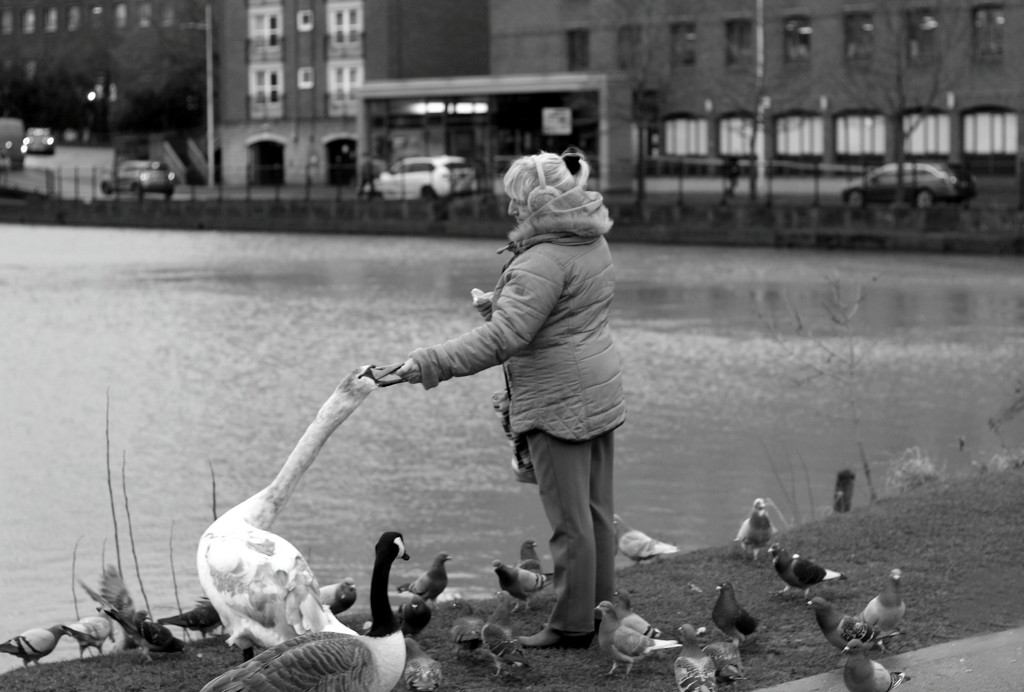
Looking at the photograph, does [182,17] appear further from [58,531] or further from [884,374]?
[58,531]

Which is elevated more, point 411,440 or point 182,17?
point 182,17

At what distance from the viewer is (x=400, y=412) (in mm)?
18094

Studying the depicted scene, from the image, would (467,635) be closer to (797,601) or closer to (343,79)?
(797,601)

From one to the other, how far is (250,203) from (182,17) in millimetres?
34764

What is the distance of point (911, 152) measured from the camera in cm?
5525

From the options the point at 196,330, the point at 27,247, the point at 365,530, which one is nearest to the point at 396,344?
the point at 196,330

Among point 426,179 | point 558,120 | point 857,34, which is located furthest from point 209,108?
point 857,34

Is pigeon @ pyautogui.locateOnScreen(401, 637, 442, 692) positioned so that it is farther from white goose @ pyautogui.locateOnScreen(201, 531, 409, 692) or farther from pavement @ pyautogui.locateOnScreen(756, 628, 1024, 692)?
pavement @ pyautogui.locateOnScreen(756, 628, 1024, 692)

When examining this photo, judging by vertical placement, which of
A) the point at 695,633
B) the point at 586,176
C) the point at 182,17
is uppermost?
the point at 182,17

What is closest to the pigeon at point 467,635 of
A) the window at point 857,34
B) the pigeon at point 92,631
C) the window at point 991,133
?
the pigeon at point 92,631

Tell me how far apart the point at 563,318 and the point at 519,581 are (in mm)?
1734

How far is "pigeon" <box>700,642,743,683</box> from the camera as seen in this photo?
6.11 metres

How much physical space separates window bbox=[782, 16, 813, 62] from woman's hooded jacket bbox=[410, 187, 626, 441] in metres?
52.6

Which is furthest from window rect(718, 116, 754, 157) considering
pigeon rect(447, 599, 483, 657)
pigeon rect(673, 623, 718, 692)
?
pigeon rect(673, 623, 718, 692)
